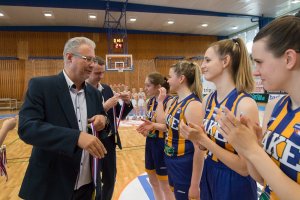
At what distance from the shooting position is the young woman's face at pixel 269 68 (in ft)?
4.02

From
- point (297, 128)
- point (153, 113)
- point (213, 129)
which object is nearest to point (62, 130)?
point (213, 129)

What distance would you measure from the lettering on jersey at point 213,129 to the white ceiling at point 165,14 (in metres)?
12.0

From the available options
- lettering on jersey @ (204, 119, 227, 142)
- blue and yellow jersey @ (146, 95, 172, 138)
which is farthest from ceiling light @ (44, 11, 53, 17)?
lettering on jersey @ (204, 119, 227, 142)

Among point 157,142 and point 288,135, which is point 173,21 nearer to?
point 157,142

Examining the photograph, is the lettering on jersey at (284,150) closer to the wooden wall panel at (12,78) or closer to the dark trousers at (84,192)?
the dark trousers at (84,192)

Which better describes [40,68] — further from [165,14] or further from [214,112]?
[214,112]

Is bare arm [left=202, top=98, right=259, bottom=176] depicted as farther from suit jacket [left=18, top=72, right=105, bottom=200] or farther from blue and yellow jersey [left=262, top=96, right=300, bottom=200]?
suit jacket [left=18, top=72, right=105, bottom=200]

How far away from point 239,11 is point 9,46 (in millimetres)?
15492

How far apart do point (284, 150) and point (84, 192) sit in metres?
1.84

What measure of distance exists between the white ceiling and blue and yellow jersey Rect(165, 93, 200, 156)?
443 inches

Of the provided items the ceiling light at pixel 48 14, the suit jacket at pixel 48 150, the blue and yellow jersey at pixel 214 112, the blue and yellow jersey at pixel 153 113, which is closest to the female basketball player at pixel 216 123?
the blue and yellow jersey at pixel 214 112

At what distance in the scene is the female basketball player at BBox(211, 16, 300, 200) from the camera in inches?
43.8

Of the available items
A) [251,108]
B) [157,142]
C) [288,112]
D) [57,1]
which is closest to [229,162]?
[251,108]

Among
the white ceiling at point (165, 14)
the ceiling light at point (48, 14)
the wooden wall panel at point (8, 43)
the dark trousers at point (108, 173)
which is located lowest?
the dark trousers at point (108, 173)
